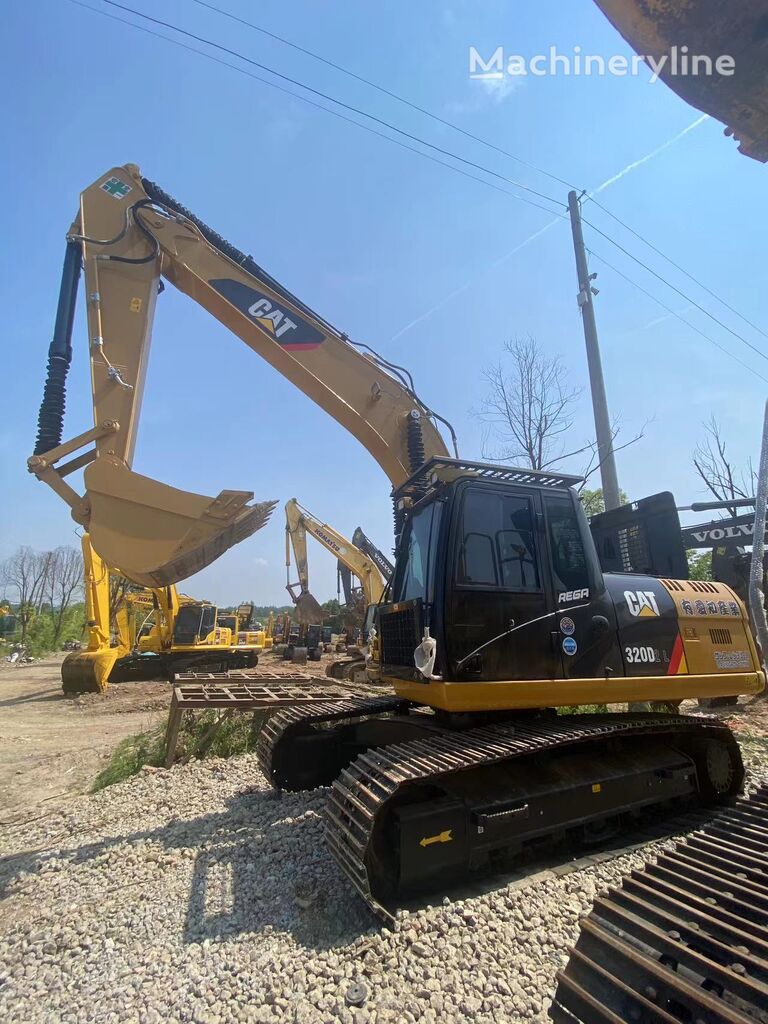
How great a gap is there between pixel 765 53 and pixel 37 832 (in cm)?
610

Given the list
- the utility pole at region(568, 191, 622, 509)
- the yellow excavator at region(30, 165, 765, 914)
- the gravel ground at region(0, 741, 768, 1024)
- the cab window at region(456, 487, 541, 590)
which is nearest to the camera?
the gravel ground at region(0, 741, 768, 1024)

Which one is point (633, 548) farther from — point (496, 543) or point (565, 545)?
point (496, 543)

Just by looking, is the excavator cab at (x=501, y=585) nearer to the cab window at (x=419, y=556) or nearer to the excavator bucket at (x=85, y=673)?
the cab window at (x=419, y=556)

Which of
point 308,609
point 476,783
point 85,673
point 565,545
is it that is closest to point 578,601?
point 565,545

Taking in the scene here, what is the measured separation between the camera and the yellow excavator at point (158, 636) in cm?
1355

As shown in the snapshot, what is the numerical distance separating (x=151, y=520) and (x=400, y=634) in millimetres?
3297

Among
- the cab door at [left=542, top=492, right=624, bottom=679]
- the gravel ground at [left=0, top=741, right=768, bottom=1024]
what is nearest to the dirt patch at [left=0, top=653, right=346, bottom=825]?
the gravel ground at [left=0, top=741, right=768, bottom=1024]

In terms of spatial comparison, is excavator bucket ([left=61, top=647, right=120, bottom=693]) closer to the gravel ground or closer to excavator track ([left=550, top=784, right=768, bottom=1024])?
the gravel ground

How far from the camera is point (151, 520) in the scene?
584 centimetres

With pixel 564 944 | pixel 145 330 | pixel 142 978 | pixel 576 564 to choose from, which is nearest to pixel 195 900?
pixel 142 978

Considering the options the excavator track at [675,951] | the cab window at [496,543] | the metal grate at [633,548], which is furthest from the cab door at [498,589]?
the metal grate at [633,548]

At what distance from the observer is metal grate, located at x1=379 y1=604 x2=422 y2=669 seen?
390 centimetres

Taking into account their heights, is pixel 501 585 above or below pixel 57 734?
above

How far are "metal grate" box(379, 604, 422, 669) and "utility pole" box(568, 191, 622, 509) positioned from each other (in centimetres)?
457
